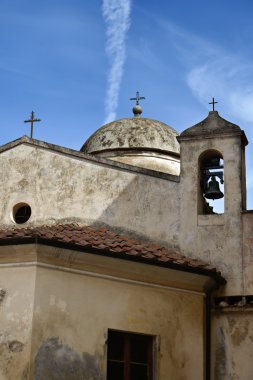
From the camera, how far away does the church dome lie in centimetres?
1956

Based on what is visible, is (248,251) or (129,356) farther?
(248,251)

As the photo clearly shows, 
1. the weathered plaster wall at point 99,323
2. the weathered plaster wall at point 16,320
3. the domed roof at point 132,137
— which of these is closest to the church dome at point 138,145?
the domed roof at point 132,137

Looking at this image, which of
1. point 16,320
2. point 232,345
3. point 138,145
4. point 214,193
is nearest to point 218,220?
point 214,193

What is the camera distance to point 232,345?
12.9 m

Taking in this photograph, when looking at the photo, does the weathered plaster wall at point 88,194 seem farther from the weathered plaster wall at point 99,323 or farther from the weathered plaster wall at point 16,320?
the weathered plaster wall at point 16,320

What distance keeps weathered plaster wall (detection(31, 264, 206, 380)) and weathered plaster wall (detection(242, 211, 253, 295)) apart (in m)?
0.89

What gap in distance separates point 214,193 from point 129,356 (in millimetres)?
3708

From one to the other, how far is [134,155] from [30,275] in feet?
28.4

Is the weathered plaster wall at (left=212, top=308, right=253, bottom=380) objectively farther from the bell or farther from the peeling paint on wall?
the peeling paint on wall

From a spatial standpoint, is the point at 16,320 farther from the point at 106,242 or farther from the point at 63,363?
the point at 106,242

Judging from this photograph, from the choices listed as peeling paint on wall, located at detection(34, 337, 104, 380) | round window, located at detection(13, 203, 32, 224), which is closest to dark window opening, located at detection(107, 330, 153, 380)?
peeling paint on wall, located at detection(34, 337, 104, 380)

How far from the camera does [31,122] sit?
17.0 metres

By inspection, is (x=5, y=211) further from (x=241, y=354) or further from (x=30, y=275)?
(x=241, y=354)

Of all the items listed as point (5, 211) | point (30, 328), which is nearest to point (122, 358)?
point (30, 328)
